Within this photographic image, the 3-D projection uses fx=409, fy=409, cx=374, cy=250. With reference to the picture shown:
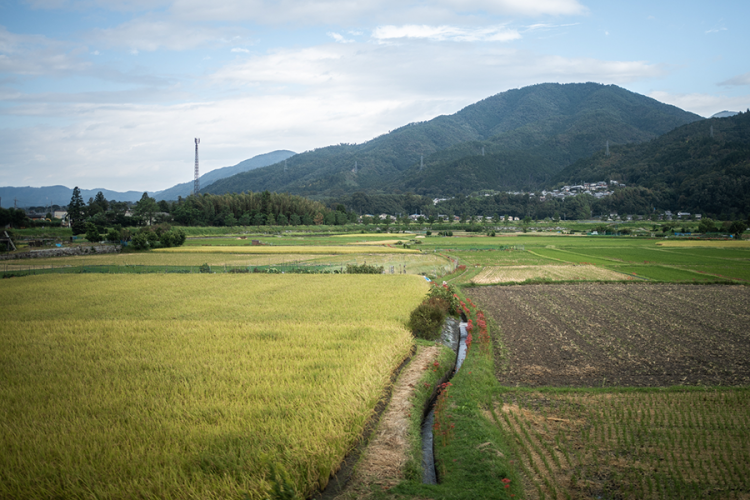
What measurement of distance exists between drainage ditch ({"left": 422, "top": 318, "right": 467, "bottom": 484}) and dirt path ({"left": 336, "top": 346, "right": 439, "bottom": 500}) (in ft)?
1.49

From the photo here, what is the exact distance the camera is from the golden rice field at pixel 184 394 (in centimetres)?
471

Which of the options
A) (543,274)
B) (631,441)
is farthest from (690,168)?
(631,441)

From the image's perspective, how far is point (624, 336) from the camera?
12.9 m

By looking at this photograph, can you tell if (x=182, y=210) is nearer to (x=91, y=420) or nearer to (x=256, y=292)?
(x=256, y=292)

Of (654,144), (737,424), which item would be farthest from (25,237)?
(654,144)

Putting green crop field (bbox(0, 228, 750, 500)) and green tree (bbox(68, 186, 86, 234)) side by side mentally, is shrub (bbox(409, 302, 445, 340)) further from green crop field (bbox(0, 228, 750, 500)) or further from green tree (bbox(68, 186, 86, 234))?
green tree (bbox(68, 186, 86, 234))

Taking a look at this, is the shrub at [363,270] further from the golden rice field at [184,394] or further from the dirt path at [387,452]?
the dirt path at [387,452]

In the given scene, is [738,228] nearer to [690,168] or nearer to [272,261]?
[272,261]

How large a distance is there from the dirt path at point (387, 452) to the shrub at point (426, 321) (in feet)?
14.8

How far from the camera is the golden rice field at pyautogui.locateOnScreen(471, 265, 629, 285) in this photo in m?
26.5

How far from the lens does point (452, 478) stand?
18.1ft

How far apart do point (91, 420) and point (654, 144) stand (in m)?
204

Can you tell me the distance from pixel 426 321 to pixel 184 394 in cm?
786

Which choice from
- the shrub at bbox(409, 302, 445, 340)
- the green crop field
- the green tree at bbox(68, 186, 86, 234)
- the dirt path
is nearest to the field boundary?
the dirt path
